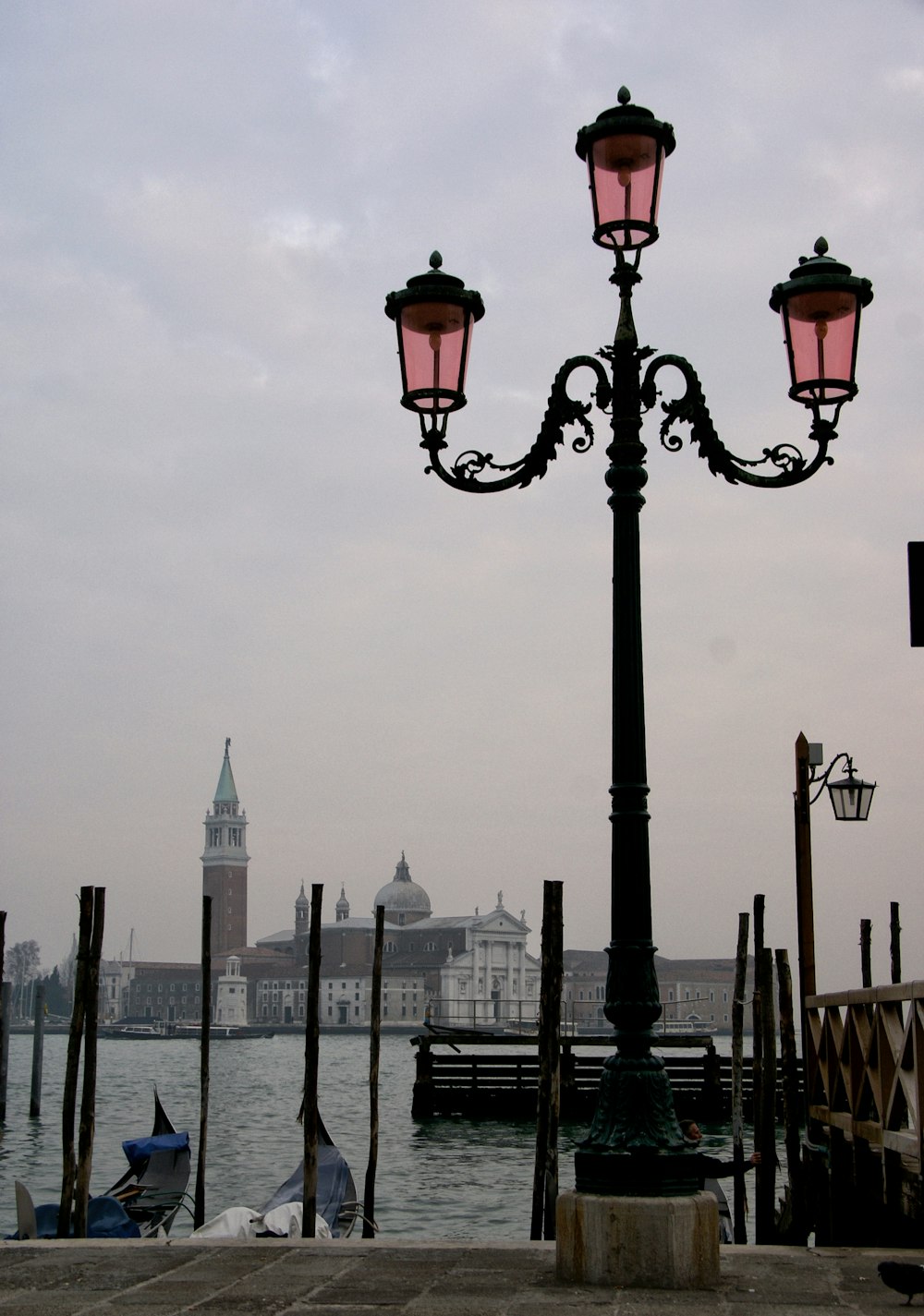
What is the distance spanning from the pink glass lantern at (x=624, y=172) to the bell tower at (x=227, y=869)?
12502cm

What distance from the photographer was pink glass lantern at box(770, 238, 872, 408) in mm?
5820

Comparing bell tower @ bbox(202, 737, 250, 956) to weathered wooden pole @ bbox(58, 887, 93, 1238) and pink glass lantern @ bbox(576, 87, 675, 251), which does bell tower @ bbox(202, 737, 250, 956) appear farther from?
pink glass lantern @ bbox(576, 87, 675, 251)

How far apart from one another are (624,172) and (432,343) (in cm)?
97

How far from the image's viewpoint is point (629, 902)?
18.3 feet

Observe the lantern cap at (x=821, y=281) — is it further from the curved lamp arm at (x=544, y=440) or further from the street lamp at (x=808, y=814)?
the street lamp at (x=808, y=814)

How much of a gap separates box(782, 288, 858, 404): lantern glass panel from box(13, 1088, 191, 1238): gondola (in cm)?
892

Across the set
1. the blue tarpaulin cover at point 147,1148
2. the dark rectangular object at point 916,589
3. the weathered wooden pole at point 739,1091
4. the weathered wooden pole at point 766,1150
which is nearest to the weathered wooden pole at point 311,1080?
the blue tarpaulin cover at point 147,1148

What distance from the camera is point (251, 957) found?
5059 inches

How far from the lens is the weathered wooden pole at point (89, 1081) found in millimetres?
11422

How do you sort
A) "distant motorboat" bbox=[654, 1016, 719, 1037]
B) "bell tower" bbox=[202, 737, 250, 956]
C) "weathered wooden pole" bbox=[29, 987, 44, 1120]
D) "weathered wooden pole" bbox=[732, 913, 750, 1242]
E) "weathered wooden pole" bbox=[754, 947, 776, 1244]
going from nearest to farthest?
"weathered wooden pole" bbox=[754, 947, 776, 1244]
"weathered wooden pole" bbox=[732, 913, 750, 1242]
"weathered wooden pole" bbox=[29, 987, 44, 1120]
"distant motorboat" bbox=[654, 1016, 719, 1037]
"bell tower" bbox=[202, 737, 250, 956]

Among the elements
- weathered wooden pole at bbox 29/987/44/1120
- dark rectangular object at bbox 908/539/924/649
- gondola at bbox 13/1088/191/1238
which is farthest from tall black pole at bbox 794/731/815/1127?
weathered wooden pole at bbox 29/987/44/1120

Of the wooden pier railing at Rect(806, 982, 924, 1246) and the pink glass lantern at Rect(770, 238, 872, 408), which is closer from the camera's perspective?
the pink glass lantern at Rect(770, 238, 872, 408)

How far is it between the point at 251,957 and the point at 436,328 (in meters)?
127

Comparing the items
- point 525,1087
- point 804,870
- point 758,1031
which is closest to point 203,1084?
point 758,1031
